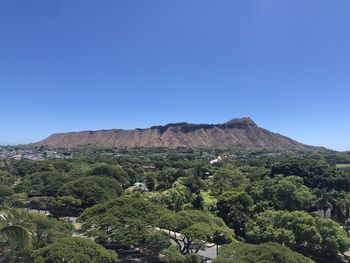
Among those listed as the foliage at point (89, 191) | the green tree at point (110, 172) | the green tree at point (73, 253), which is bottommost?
the green tree at point (73, 253)

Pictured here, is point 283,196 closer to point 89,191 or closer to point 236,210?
point 236,210

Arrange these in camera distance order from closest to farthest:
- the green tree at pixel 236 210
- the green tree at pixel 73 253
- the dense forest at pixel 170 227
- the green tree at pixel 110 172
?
the green tree at pixel 73 253 → the dense forest at pixel 170 227 → the green tree at pixel 236 210 → the green tree at pixel 110 172

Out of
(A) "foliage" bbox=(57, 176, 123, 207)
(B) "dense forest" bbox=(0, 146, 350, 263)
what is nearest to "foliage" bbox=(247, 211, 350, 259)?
(B) "dense forest" bbox=(0, 146, 350, 263)

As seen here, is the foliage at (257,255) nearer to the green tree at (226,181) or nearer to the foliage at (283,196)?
the foliage at (283,196)

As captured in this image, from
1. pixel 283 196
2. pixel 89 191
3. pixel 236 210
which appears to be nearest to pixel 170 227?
pixel 236 210

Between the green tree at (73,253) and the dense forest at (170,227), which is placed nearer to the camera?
the green tree at (73,253)

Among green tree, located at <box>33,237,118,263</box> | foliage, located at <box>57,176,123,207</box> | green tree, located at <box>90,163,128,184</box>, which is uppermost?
green tree, located at <box>90,163,128,184</box>

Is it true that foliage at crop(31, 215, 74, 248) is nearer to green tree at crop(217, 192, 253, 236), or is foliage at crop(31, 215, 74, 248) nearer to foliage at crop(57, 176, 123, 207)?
green tree at crop(217, 192, 253, 236)

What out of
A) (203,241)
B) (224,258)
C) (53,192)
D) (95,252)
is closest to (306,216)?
(203,241)

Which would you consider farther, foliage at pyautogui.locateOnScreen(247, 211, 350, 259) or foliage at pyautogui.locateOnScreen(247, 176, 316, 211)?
foliage at pyautogui.locateOnScreen(247, 176, 316, 211)

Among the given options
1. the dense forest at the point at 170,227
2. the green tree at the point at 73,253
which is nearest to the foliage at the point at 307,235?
the dense forest at the point at 170,227

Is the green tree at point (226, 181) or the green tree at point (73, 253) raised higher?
the green tree at point (226, 181)
